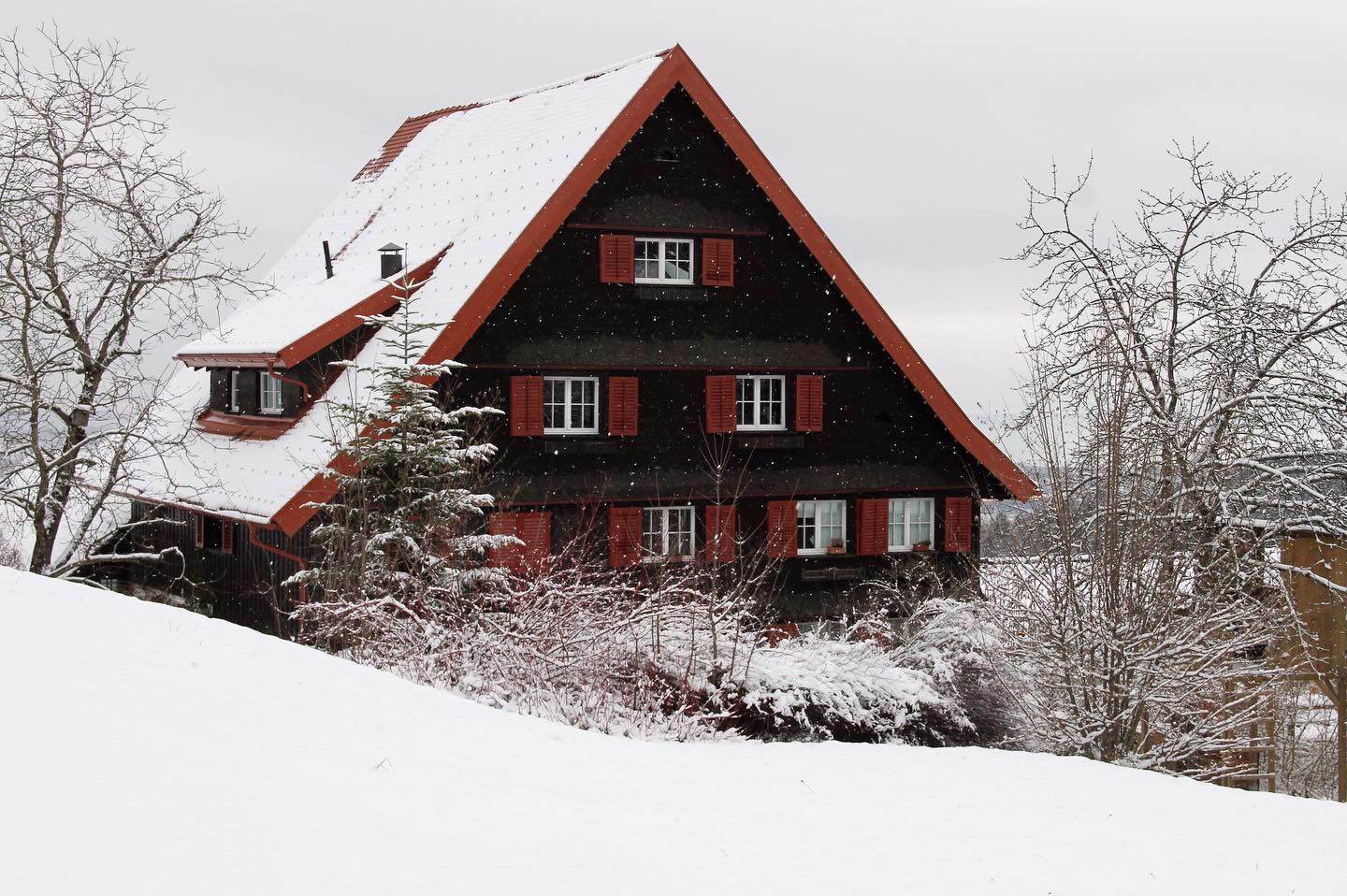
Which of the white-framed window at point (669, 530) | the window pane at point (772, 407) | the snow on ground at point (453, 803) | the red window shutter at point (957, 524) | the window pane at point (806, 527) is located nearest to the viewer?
the snow on ground at point (453, 803)

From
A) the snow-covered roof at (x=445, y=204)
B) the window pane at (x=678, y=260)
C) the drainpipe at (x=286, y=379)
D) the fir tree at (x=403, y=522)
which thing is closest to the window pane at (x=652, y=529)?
the window pane at (x=678, y=260)

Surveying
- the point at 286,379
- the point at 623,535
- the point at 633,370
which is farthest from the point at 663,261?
the point at 286,379

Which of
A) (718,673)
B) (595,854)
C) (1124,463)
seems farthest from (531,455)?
(595,854)

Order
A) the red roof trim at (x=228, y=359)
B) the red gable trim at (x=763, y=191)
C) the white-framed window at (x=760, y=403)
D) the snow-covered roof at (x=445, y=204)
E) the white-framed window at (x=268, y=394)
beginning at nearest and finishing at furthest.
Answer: the red gable trim at (x=763, y=191) < the red roof trim at (x=228, y=359) < the snow-covered roof at (x=445, y=204) < the white-framed window at (x=268, y=394) < the white-framed window at (x=760, y=403)

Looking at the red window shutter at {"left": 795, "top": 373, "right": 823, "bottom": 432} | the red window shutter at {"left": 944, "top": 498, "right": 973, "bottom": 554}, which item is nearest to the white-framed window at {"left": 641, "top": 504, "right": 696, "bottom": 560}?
the red window shutter at {"left": 795, "top": 373, "right": 823, "bottom": 432}

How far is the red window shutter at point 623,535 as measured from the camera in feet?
73.6

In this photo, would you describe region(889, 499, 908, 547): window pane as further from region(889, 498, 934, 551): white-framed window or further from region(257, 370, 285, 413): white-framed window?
region(257, 370, 285, 413): white-framed window

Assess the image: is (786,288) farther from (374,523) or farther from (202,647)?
(202,647)

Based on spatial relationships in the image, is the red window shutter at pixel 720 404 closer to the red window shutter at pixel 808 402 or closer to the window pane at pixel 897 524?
the red window shutter at pixel 808 402

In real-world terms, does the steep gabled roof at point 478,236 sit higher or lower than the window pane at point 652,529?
higher

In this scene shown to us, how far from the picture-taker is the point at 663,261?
23.0m

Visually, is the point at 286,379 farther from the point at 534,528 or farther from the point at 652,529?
the point at 652,529

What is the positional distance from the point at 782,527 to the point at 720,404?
2.18 meters

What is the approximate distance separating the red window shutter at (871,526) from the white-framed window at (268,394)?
30.2 feet
